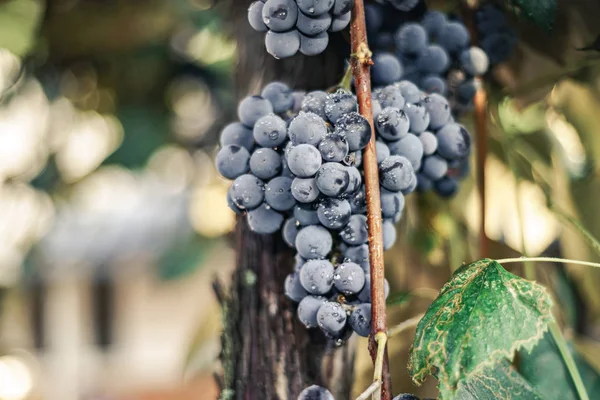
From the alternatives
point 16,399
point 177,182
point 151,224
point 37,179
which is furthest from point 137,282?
point 37,179

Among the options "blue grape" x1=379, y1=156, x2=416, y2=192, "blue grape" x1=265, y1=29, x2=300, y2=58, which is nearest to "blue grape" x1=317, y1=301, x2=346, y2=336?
"blue grape" x1=379, y1=156, x2=416, y2=192

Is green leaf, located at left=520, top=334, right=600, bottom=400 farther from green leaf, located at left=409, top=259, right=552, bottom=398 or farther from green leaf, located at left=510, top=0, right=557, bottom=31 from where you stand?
green leaf, located at left=510, top=0, right=557, bottom=31

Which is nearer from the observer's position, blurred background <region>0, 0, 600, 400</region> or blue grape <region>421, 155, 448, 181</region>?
blue grape <region>421, 155, 448, 181</region>

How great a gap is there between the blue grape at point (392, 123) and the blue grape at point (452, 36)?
0.16 m

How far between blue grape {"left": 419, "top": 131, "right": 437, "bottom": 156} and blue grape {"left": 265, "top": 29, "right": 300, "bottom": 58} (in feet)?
0.48

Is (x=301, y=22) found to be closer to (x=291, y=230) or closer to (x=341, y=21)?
(x=341, y=21)

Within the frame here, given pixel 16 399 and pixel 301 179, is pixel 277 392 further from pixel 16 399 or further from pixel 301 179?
pixel 16 399

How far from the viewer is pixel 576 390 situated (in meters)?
0.62

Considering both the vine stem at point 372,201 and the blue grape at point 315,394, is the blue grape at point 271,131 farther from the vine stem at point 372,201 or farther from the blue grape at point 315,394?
the blue grape at point 315,394

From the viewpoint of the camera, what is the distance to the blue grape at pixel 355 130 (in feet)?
1.40

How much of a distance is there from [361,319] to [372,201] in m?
0.10

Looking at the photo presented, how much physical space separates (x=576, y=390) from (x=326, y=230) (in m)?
0.37

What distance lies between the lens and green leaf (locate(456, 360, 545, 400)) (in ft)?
1.51

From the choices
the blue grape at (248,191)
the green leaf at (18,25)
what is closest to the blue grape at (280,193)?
→ the blue grape at (248,191)
